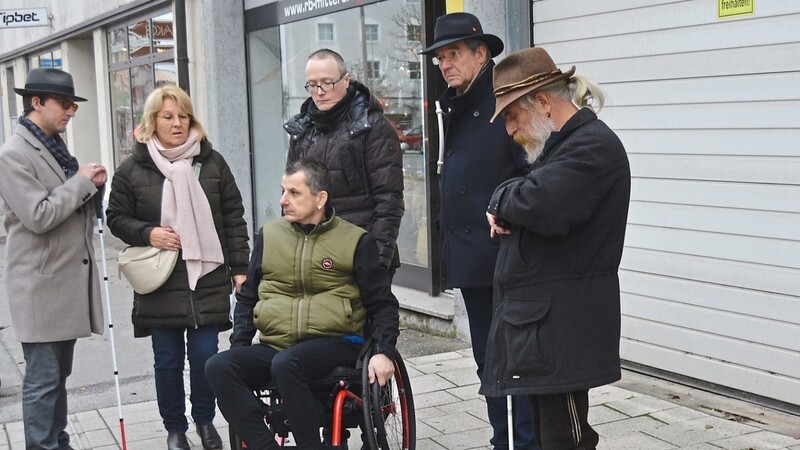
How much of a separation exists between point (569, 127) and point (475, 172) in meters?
0.97

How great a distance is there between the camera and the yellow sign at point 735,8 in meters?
4.93

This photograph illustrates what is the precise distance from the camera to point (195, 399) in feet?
16.0

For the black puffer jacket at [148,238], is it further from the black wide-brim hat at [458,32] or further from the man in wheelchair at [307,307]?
the black wide-brim hat at [458,32]

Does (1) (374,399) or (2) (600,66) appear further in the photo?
(2) (600,66)

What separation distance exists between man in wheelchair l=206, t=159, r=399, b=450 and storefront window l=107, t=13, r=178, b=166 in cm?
756

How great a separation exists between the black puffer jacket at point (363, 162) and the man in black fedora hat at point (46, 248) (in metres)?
1.06

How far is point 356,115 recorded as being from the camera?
4.56m

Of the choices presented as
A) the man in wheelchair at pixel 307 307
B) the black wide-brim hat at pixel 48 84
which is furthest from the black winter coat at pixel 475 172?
the black wide-brim hat at pixel 48 84

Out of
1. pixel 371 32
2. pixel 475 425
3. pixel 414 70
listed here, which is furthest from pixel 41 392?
pixel 371 32

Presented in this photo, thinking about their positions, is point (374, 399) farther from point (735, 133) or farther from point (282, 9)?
point (282, 9)

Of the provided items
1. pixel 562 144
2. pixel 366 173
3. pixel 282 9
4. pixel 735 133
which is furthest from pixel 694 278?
pixel 282 9

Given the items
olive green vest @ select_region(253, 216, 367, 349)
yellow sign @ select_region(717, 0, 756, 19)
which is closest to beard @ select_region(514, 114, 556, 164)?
olive green vest @ select_region(253, 216, 367, 349)

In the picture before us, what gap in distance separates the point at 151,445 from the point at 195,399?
0.44 meters

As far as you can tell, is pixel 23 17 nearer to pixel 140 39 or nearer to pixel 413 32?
pixel 140 39
